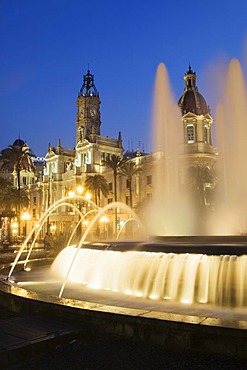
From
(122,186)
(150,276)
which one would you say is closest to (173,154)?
(150,276)

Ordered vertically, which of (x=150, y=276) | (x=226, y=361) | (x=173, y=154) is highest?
(x=173, y=154)

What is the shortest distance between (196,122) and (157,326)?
57926 mm

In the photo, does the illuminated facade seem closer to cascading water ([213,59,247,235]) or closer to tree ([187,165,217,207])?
tree ([187,165,217,207])

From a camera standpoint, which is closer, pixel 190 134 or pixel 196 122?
pixel 196 122

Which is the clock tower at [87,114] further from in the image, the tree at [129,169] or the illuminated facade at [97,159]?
the tree at [129,169]

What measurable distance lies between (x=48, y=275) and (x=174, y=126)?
1821 centimetres

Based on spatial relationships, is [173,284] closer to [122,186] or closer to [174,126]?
[174,126]

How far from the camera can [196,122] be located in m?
61.4

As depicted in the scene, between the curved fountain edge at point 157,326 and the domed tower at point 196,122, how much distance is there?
52.3 meters

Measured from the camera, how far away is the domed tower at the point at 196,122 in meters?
59.0

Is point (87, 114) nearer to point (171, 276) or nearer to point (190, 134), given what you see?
point (190, 134)

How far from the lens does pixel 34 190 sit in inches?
3915

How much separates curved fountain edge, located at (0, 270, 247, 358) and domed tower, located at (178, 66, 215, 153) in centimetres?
5234

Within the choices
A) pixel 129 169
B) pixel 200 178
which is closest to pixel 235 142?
pixel 200 178
